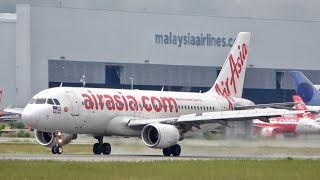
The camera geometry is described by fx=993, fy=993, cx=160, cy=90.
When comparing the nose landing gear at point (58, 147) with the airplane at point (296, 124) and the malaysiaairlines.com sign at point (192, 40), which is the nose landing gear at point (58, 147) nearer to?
the airplane at point (296, 124)

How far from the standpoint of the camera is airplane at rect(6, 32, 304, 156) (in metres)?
54.7

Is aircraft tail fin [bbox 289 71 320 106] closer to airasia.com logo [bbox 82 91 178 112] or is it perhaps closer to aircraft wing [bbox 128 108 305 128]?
airasia.com logo [bbox 82 91 178 112]

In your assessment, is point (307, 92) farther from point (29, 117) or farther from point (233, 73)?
point (29, 117)

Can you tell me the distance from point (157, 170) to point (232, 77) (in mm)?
28304

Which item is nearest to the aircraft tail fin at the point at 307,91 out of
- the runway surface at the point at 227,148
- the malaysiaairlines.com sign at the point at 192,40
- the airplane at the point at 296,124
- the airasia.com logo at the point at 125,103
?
the airplane at the point at 296,124

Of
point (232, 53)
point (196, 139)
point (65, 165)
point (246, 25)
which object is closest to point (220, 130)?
point (196, 139)

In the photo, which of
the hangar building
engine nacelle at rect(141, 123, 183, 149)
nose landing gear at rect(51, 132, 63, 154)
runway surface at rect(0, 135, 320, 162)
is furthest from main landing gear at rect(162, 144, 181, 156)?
the hangar building

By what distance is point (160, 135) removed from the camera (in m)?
55.2

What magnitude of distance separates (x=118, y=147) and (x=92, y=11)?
80416 millimetres

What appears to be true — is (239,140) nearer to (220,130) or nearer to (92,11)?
(220,130)

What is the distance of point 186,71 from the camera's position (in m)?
148

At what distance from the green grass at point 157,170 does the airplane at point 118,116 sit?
10805mm

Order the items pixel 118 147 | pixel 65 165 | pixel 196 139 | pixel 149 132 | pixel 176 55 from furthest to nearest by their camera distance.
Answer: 1. pixel 176 55
2. pixel 196 139
3. pixel 118 147
4. pixel 149 132
5. pixel 65 165

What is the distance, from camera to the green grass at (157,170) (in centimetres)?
3609
